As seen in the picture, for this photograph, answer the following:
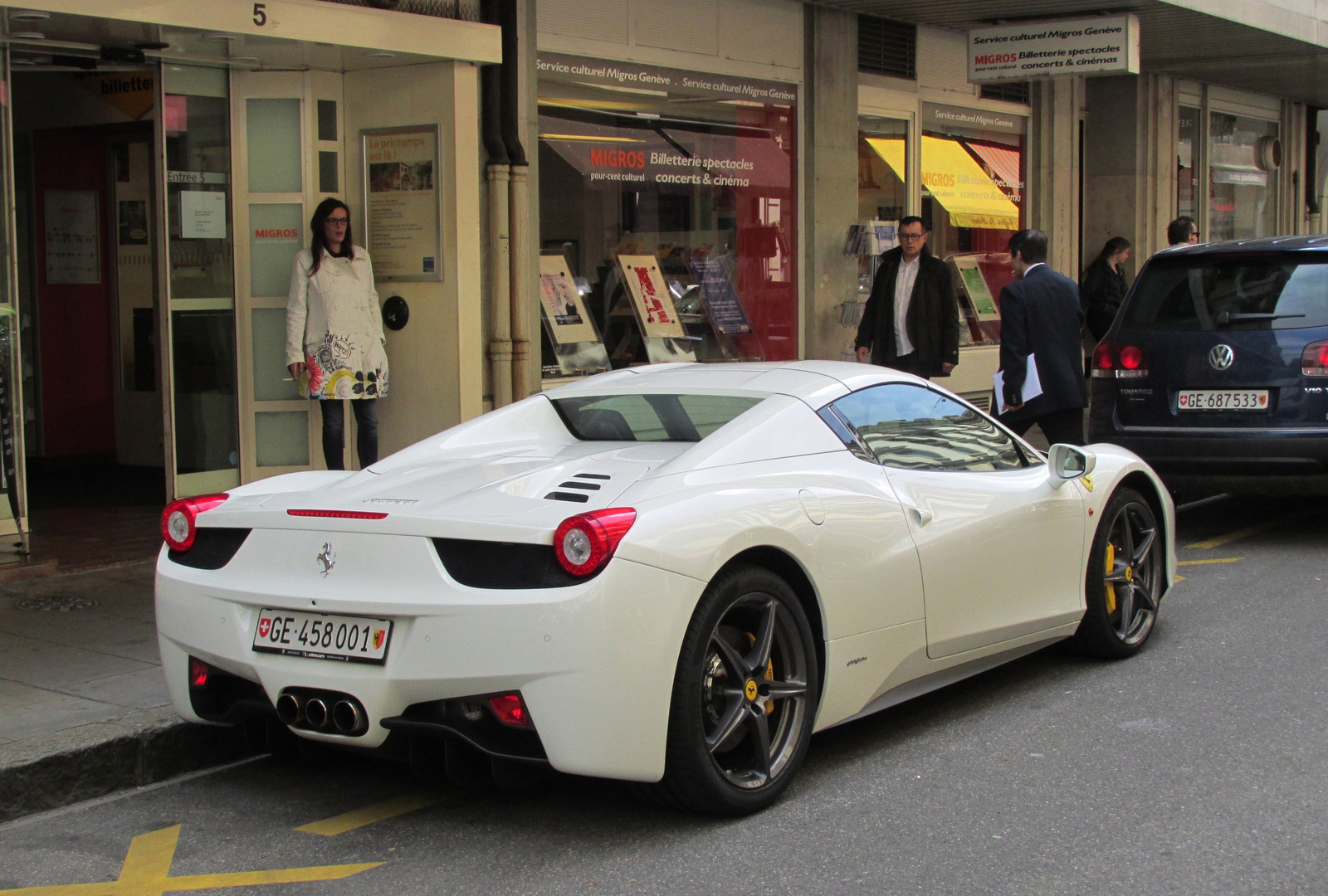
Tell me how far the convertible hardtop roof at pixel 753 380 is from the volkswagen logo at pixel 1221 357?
3825 mm

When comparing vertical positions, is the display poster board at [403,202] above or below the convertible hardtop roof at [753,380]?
above

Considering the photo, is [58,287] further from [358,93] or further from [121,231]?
[358,93]

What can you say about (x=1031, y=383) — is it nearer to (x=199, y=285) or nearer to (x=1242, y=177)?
(x=199, y=285)

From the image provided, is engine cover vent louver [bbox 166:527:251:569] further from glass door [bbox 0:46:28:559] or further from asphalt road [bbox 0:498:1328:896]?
glass door [bbox 0:46:28:559]

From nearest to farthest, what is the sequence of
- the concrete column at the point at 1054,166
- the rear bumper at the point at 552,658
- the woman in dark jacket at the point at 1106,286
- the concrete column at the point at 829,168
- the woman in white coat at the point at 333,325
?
the rear bumper at the point at 552,658 → the woman in white coat at the point at 333,325 → the concrete column at the point at 829,168 → the woman in dark jacket at the point at 1106,286 → the concrete column at the point at 1054,166

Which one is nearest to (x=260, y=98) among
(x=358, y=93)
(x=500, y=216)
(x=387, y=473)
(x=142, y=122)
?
(x=358, y=93)

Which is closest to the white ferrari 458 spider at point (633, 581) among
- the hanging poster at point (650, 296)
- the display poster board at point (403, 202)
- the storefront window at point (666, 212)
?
the display poster board at point (403, 202)

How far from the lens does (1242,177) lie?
21594mm

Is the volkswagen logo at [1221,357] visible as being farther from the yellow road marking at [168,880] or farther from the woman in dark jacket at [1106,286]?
the yellow road marking at [168,880]

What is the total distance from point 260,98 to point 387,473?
542 centimetres

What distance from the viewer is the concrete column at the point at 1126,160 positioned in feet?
59.3

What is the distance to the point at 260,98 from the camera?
9.48 m

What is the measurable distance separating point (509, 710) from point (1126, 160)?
52.3 ft

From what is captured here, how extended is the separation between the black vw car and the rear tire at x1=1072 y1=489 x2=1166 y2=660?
8.24ft
